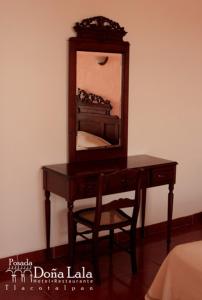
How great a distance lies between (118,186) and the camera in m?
2.93

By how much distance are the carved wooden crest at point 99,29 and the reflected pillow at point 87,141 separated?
748 mm

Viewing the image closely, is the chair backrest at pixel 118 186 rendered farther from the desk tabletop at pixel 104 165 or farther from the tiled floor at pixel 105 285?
the tiled floor at pixel 105 285

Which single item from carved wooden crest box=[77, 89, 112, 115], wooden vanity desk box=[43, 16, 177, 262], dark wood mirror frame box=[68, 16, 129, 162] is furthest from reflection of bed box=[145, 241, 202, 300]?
carved wooden crest box=[77, 89, 112, 115]

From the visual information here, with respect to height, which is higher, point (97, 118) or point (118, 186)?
point (97, 118)

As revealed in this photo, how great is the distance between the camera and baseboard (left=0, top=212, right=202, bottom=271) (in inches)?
120

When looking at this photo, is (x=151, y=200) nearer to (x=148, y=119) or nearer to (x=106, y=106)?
(x=148, y=119)

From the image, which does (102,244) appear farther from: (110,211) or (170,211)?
(170,211)

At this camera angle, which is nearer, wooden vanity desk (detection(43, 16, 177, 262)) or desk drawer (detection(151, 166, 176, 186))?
wooden vanity desk (detection(43, 16, 177, 262))

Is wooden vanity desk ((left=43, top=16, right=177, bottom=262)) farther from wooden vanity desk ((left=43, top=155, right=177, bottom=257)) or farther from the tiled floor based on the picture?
the tiled floor

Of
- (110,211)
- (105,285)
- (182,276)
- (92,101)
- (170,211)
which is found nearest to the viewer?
(182,276)

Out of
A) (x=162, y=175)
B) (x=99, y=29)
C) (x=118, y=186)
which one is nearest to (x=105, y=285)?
(x=118, y=186)

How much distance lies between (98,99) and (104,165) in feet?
1.73

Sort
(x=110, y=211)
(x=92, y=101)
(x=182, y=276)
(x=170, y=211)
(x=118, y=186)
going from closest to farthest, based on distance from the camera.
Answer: (x=182, y=276) < (x=118, y=186) < (x=110, y=211) < (x=92, y=101) < (x=170, y=211)

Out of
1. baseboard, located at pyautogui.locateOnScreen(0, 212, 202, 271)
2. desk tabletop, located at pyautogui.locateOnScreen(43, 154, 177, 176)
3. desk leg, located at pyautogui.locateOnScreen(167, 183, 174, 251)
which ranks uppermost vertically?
desk tabletop, located at pyautogui.locateOnScreen(43, 154, 177, 176)
